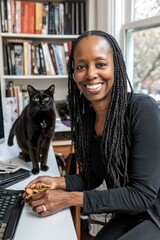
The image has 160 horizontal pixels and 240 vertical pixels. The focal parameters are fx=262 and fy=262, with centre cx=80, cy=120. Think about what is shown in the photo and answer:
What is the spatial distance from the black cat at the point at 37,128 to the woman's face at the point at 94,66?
0.41 meters

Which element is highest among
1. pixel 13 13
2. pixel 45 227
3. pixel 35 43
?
pixel 13 13

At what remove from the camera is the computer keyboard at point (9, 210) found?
0.75 m

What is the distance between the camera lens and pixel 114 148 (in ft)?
3.01

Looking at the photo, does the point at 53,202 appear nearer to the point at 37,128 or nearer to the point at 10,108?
the point at 37,128

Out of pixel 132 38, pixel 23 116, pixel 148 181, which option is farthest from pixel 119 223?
pixel 132 38

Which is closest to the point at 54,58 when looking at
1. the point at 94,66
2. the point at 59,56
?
the point at 59,56

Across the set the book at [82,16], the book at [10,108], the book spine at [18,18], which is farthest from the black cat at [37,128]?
the book at [82,16]

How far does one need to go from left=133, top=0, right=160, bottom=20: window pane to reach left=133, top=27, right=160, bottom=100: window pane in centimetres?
9

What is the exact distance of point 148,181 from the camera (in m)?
0.84

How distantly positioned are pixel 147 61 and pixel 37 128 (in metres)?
0.99

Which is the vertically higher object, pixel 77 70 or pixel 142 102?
pixel 77 70

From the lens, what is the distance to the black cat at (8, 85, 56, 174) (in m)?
1.27

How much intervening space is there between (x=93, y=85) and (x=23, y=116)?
0.59 m

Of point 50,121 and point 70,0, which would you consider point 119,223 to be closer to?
point 50,121
